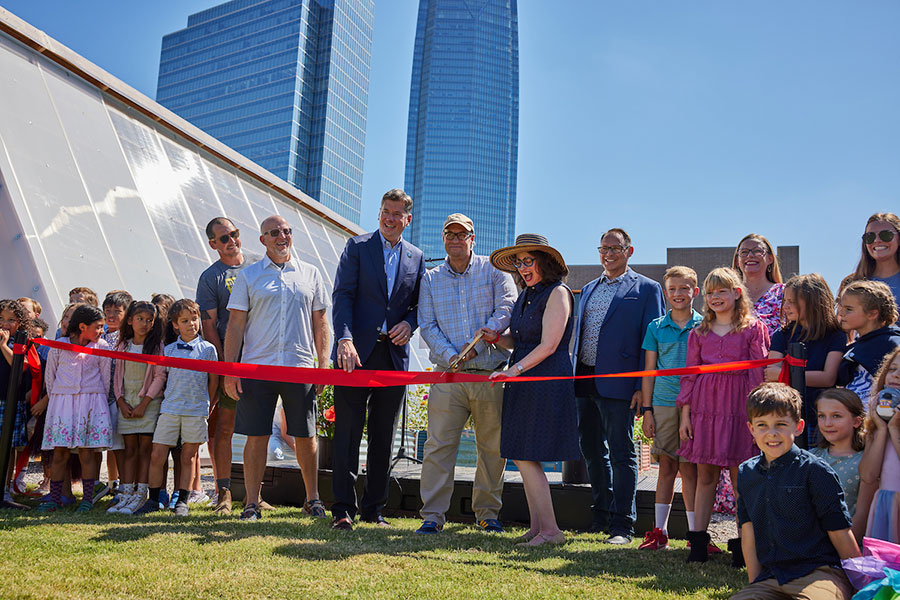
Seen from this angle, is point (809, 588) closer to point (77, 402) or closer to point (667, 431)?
point (667, 431)

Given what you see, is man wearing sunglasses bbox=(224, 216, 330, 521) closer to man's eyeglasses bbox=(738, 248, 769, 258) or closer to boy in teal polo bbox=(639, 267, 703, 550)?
boy in teal polo bbox=(639, 267, 703, 550)

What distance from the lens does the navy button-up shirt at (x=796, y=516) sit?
256 centimetres

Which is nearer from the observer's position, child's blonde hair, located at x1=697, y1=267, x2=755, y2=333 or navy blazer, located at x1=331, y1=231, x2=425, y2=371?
child's blonde hair, located at x1=697, y1=267, x2=755, y2=333

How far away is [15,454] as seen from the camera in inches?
212

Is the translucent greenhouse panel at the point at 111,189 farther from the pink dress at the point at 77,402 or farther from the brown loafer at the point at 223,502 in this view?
the brown loafer at the point at 223,502

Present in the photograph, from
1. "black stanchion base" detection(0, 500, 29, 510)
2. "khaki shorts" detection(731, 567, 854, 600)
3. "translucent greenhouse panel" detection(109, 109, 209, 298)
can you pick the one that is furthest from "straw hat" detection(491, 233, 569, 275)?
"translucent greenhouse panel" detection(109, 109, 209, 298)

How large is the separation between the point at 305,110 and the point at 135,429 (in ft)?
370

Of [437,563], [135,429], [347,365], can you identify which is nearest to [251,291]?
[347,365]

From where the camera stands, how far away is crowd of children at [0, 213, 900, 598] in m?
2.69

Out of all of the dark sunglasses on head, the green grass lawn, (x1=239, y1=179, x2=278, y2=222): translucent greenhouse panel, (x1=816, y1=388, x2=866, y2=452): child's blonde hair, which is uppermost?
(x1=239, y1=179, x2=278, y2=222): translucent greenhouse panel

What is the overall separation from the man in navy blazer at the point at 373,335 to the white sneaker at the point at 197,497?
5.83 feet

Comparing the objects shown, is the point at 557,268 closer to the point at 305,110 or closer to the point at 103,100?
the point at 103,100

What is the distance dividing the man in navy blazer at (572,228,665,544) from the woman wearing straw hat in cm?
49

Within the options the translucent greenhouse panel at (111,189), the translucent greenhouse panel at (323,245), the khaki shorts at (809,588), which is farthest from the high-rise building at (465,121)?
the khaki shorts at (809,588)
